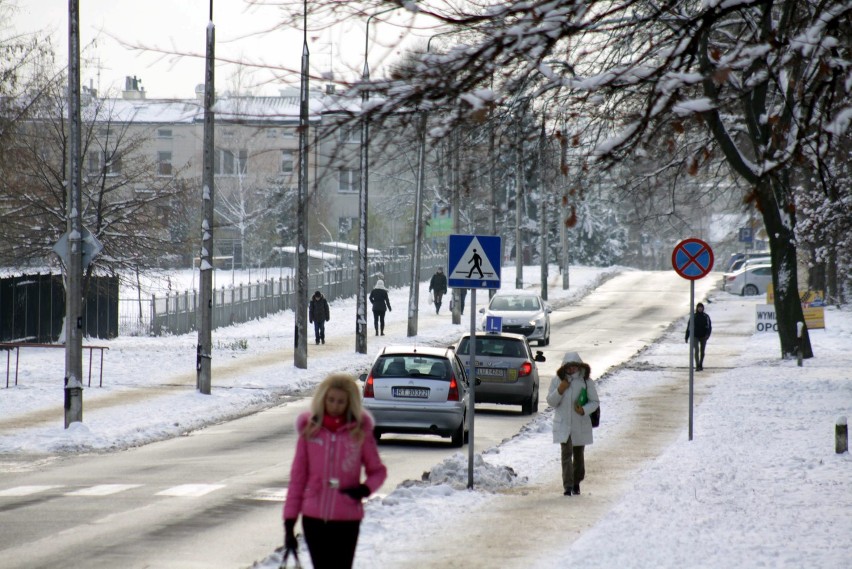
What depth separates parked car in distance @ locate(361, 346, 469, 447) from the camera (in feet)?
62.1

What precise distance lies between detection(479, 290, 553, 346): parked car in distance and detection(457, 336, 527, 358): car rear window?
14710mm

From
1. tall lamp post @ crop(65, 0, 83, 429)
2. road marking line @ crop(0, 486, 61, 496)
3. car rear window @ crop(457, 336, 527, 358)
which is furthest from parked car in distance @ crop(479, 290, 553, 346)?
road marking line @ crop(0, 486, 61, 496)

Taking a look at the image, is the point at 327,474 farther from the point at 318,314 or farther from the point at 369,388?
the point at 318,314

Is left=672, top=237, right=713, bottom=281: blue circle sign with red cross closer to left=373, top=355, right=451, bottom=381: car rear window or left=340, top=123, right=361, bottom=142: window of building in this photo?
left=373, top=355, right=451, bottom=381: car rear window

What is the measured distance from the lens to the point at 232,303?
48.2 meters

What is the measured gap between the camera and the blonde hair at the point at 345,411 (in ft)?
22.5

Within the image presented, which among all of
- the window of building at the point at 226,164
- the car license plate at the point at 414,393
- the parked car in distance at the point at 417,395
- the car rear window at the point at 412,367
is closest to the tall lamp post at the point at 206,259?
the car rear window at the point at 412,367

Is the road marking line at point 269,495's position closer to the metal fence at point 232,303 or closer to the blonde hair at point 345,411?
the blonde hair at point 345,411

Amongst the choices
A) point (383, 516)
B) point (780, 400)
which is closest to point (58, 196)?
→ point (780, 400)

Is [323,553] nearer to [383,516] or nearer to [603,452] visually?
[383,516]

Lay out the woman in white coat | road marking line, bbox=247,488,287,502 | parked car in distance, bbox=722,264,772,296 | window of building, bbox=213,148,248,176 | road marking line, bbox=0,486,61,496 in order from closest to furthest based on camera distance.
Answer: road marking line, bbox=247,488,287,502, the woman in white coat, road marking line, bbox=0,486,61,496, parked car in distance, bbox=722,264,772,296, window of building, bbox=213,148,248,176

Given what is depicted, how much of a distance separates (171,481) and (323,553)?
8488mm

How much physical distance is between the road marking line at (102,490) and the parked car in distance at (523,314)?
25836 mm

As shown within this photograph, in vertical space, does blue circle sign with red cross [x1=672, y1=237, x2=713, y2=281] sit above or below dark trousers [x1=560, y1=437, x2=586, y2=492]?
above
